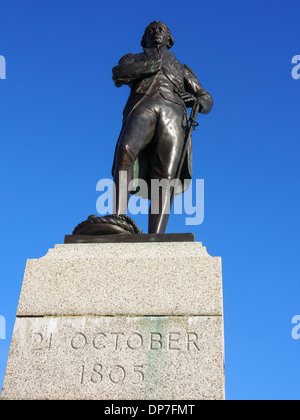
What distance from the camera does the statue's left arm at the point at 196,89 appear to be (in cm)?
699

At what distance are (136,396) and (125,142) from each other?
2.92 metres

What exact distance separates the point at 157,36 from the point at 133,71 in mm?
760

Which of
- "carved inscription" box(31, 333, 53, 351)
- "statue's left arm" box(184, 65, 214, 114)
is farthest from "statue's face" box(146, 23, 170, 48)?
"carved inscription" box(31, 333, 53, 351)

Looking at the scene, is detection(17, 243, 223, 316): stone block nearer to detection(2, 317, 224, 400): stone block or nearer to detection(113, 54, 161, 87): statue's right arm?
Result: detection(2, 317, 224, 400): stone block

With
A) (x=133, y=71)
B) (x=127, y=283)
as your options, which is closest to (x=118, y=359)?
(x=127, y=283)

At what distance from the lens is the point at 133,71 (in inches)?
265

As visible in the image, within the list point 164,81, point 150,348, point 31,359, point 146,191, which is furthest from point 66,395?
point 164,81

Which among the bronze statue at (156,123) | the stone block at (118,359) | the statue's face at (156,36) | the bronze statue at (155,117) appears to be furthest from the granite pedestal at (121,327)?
the statue's face at (156,36)

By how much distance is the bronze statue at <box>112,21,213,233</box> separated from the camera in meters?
6.05

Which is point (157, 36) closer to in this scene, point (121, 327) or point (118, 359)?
point (121, 327)

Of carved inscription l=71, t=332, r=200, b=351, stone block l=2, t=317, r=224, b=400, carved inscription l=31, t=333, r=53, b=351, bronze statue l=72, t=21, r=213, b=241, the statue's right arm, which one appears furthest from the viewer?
the statue's right arm

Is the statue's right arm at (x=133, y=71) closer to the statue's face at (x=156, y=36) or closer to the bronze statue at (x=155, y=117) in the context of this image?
the bronze statue at (x=155, y=117)

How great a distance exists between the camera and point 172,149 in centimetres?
637

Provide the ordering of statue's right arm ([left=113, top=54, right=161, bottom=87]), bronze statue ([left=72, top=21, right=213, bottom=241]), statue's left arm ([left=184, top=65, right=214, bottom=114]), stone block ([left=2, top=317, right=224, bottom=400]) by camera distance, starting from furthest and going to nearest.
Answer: statue's left arm ([left=184, top=65, right=214, bottom=114]) < statue's right arm ([left=113, top=54, right=161, bottom=87]) < bronze statue ([left=72, top=21, right=213, bottom=241]) < stone block ([left=2, top=317, right=224, bottom=400])
